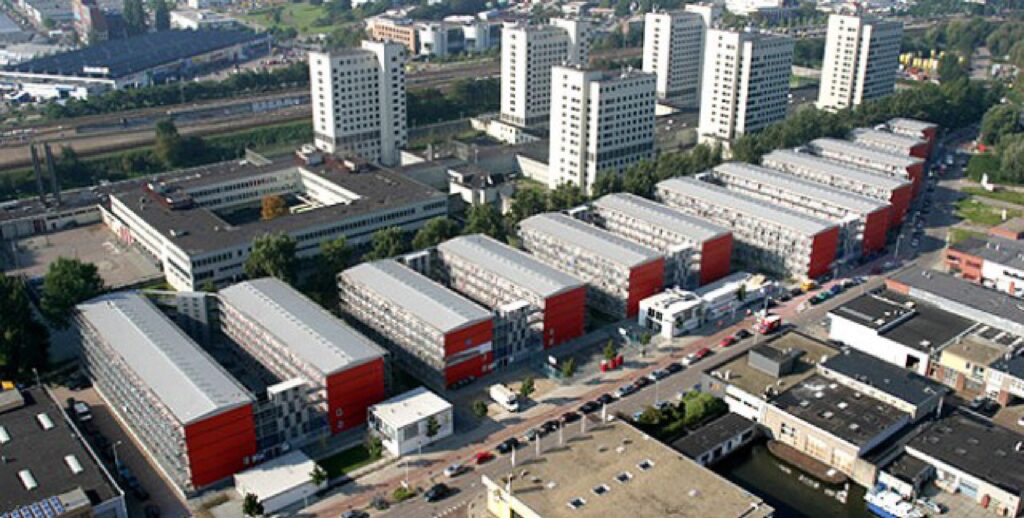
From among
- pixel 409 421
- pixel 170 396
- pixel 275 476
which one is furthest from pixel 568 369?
pixel 170 396

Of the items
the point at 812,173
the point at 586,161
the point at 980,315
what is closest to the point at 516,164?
the point at 586,161

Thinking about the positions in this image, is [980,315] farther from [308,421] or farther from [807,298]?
[308,421]

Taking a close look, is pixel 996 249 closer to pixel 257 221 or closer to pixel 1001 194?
pixel 1001 194

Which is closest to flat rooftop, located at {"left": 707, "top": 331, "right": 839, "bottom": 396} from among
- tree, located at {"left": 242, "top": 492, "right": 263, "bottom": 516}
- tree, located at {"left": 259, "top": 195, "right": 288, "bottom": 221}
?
tree, located at {"left": 242, "top": 492, "right": 263, "bottom": 516}

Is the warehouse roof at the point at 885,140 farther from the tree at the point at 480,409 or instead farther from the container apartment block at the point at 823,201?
the tree at the point at 480,409

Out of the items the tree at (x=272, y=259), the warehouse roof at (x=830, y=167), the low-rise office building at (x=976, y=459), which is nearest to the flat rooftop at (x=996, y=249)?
the warehouse roof at (x=830, y=167)

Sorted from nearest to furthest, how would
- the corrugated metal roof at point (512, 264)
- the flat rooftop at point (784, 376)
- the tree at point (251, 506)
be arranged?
1. the tree at point (251, 506)
2. the flat rooftop at point (784, 376)
3. the corrugated metal roof at point (512, 264)
